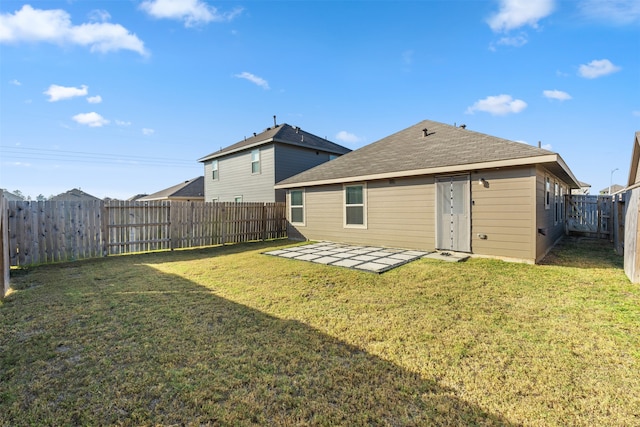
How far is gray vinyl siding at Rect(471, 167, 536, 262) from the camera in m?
6.10

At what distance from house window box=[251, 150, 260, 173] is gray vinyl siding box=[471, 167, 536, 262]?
10.7 meters

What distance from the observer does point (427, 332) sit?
2885mm

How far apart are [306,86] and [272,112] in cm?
378

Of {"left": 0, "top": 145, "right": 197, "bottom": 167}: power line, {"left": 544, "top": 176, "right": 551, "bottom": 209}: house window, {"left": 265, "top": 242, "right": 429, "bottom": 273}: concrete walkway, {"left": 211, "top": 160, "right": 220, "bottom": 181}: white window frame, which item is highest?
{"left": 0, "top": 145, "right": 197, "bottom": 167}: power line

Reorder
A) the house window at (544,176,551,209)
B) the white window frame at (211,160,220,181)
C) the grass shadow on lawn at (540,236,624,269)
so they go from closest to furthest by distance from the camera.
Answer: the grass shadow on lawn at (540,236,624,269) → the house window at (544,176,551,209) → the white window frame at (211,160,220,181)

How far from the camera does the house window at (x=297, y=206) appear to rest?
11.2 m

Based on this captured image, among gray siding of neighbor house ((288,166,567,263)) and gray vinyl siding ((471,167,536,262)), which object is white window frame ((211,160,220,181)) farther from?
gray vinyl siding ((471,167,536,262))

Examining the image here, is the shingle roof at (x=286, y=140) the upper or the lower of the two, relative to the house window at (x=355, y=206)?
upper

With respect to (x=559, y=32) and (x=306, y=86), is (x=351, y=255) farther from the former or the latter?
(x=306, y=86)

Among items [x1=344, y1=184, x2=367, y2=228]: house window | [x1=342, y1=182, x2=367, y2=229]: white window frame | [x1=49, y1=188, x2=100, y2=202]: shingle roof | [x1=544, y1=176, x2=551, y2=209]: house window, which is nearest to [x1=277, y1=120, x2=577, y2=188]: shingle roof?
[x1=342, y1=182, x2=367, y2=229]: white window frame

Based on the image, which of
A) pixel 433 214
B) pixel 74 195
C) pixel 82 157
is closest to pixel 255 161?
pixel 433 214

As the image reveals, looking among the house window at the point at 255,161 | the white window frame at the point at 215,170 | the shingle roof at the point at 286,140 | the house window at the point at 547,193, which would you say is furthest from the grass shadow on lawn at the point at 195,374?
the white window frame at the point at 215,170

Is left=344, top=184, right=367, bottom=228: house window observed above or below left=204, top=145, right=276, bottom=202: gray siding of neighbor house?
below

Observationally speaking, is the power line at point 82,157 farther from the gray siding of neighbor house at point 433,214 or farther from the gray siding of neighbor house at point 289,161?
the gray siding of neighbor house at point 433,214
